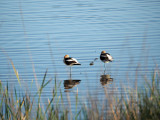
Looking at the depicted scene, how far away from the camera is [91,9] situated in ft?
74.9

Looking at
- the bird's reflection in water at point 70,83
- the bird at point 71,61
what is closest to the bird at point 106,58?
the bird at point 71,61

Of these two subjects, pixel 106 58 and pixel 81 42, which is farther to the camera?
pixel 81 42

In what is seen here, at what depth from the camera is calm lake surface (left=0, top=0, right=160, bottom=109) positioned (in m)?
9.72

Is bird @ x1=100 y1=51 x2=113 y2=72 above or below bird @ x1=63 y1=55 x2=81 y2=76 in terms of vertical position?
above

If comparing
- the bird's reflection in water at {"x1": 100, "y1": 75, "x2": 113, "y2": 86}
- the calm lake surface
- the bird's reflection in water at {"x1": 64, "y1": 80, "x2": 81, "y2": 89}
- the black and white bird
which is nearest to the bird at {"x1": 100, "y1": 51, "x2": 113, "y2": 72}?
the black and white bird

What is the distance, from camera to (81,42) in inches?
575

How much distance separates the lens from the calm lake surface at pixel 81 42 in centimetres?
972

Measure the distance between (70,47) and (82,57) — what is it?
1.57 meters

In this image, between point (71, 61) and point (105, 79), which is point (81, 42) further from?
point (105, 79)

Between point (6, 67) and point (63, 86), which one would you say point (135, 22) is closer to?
point (6, 67)

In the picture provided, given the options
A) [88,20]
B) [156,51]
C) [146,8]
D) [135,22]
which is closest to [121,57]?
[156,51]

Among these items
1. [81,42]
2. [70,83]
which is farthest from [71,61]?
[81,42]

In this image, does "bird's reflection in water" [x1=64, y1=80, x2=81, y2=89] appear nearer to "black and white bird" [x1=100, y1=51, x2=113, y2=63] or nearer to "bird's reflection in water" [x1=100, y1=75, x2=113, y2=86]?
"bird's reflection in water" [x1=100, y1=75, x2=113, y2=86]

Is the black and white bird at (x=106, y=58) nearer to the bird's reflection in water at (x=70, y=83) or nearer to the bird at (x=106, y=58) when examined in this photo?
the bird at (x=106, y=58)
